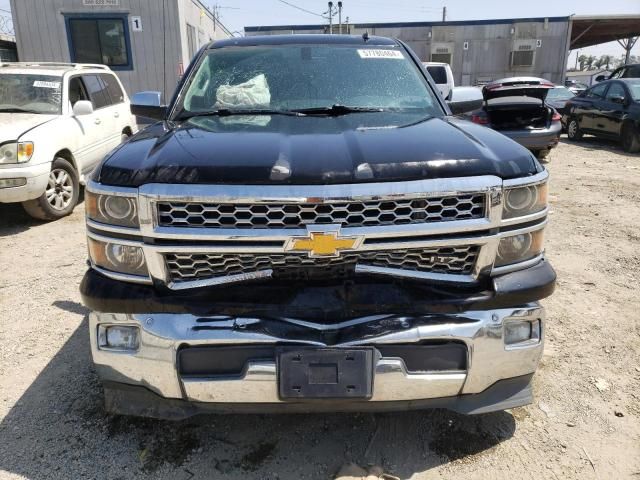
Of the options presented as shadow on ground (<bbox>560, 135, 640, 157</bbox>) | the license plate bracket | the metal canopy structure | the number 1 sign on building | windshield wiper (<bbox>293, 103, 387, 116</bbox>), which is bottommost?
shadow on ground (<bbox>560, 135, 640, 157</bbox>)

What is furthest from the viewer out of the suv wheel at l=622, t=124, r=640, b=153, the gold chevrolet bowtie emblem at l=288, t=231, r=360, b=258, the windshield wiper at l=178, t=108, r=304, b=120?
the suv wheel at l=622, t=124, r=640, b=153

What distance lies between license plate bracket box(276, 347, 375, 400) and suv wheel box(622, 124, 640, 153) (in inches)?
456

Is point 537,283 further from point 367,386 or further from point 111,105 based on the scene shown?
point 111,105

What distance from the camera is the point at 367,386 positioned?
6.45 feet

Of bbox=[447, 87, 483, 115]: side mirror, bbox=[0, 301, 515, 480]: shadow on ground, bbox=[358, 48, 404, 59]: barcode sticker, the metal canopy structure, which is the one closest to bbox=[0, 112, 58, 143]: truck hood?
bbox=[0, 301, 515, 480]: shadow on ground

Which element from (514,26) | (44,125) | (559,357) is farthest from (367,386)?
(514,26)

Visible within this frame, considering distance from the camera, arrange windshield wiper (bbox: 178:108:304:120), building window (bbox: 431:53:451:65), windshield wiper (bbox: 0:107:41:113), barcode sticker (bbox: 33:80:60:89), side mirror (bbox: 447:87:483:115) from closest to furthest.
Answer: windshield wiper (bbox: 178:108:304:120), side mirror (bbox: 447:87:483:115), windshield wiper (bbox: 0:107:41:113), barcode sticker (bbox: 33:80:60:89), building window (bbox: 431:53:451:65)

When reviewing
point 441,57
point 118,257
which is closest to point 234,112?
point 118,257

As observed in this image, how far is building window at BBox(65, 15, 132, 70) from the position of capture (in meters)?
13.8

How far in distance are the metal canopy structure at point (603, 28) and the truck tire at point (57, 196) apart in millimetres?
31525

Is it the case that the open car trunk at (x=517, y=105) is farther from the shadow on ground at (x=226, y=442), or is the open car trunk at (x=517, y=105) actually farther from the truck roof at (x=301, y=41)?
the shadow on ground at (x=226, y=442)

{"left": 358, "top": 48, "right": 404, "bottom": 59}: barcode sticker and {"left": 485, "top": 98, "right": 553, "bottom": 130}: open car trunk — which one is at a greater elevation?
{"left": 358, "top": 48, "right": 404, "bottom": 59}: barcode sticker

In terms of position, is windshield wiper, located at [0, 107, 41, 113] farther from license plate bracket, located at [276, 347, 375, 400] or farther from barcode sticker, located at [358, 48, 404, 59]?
license plate bracket, located at [276, 347, 375, 400]

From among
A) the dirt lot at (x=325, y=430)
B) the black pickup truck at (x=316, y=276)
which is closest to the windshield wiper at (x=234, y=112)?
the black pickup truck at (x=316, y=276)
